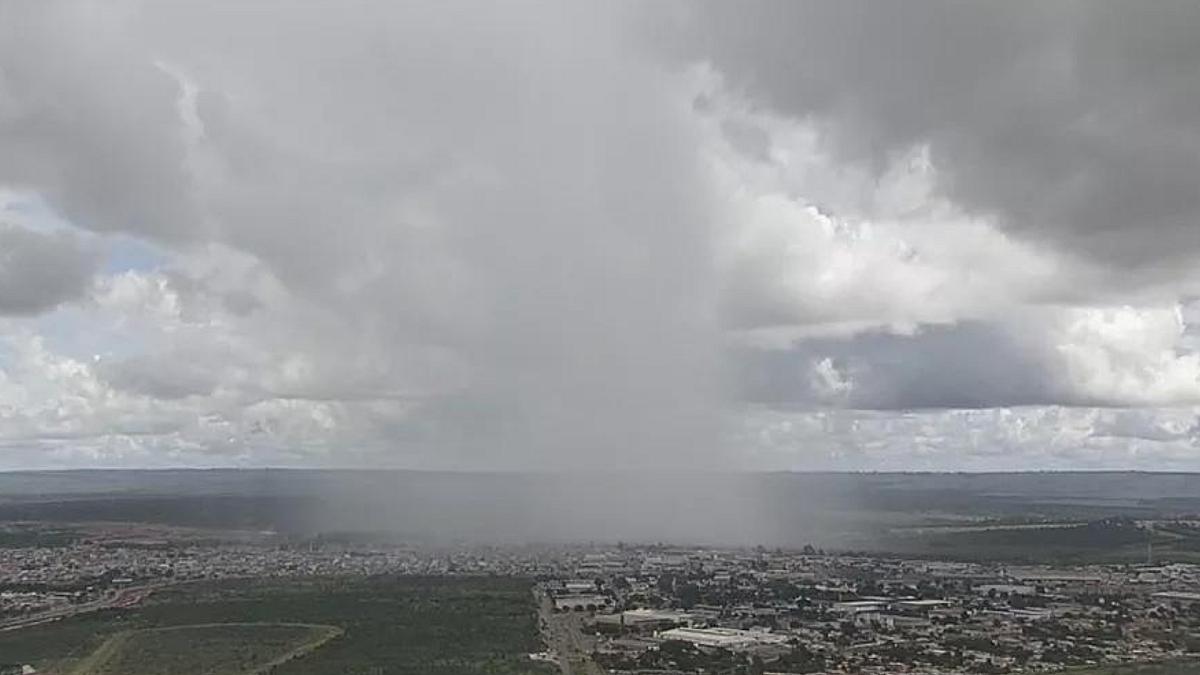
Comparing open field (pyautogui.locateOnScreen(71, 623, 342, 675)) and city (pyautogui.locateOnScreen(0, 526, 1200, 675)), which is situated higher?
A: city (pyautogui.locateOnScreen(0, 526, 1200, 675))

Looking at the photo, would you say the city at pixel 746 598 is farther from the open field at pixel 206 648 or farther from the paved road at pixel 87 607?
the open field at pixel 206 648

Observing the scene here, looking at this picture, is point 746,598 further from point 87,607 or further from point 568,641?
point 87,607

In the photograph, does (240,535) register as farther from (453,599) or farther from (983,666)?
(983,666)

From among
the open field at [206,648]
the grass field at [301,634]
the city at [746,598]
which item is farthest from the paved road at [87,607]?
the open field at [206,648]

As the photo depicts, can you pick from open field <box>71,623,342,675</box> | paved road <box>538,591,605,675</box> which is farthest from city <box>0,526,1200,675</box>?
open field <box>71,623,342,675</box>

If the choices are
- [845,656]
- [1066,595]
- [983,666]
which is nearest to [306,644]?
[845,656]

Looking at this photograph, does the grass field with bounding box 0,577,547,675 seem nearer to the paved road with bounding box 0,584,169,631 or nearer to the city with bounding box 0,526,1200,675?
the paved road with bounding box 0,584,169,631
